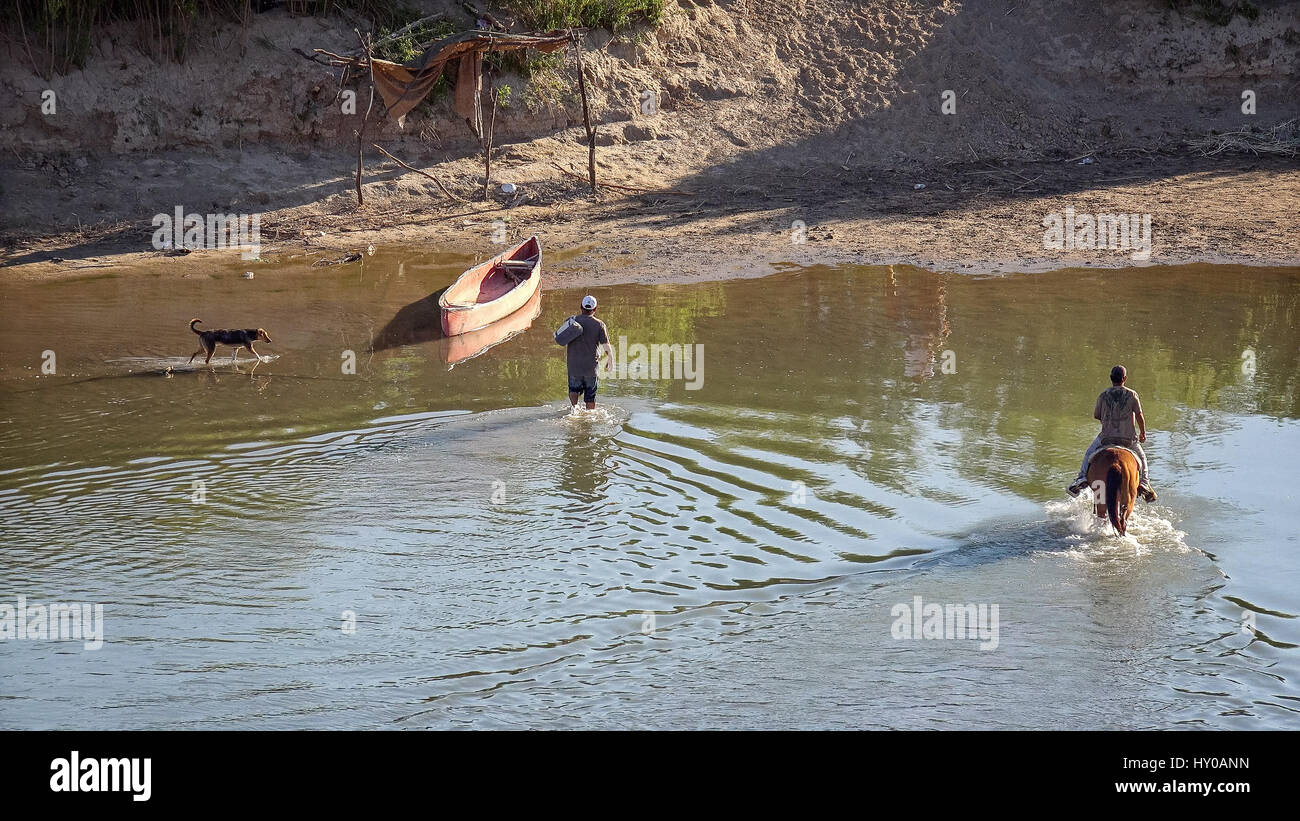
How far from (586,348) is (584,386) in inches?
19.7

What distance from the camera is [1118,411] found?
1027 centimetres

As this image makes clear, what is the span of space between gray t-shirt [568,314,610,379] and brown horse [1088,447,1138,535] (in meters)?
5.50

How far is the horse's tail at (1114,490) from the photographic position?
9.98m

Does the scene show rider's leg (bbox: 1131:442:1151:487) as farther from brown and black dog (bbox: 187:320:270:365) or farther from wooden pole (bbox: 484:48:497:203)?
wooden pole (bbox: 484:48:497:203)

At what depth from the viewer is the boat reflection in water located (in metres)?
16.5

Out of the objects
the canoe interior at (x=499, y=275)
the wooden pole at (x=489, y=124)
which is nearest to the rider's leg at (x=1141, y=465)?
the canoe interior at (x=499, y=275)

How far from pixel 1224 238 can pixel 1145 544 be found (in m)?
13.2

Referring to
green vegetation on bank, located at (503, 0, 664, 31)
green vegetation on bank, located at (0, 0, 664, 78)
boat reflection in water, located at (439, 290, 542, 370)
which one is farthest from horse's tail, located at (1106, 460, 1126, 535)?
green vegetation on bank, located at (503, 0, 664, 31)

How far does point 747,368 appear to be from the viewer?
15609mm

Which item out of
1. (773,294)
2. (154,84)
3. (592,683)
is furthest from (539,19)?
(592,683)

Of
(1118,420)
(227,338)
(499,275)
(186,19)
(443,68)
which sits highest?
(186,19)

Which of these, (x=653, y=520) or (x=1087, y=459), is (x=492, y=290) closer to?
(x=653, y=520)

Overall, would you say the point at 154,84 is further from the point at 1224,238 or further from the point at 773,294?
the point at 1224,238

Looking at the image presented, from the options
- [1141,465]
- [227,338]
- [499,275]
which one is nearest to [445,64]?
[499,275]
